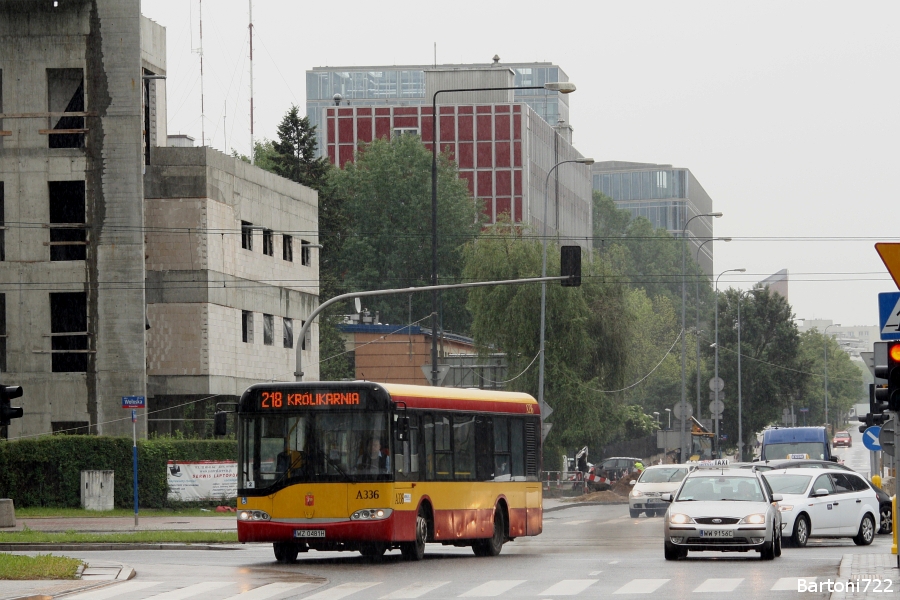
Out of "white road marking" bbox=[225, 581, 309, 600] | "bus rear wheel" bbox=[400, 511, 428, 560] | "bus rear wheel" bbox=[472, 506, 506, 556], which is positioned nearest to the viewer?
"white road marking" bbox=[225, 581, 309, 600]

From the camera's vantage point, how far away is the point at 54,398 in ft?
166

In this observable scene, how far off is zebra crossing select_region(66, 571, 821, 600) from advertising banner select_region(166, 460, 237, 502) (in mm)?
26288

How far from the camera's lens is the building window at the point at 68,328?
50.9 metres

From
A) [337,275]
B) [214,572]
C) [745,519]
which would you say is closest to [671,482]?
[745,519]

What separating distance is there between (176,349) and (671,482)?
689 inches

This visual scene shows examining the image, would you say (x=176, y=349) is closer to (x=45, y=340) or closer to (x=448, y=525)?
(x=45, y=340)

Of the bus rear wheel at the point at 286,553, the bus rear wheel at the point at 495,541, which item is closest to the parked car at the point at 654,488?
the bus rear wheel at the point at 495,541

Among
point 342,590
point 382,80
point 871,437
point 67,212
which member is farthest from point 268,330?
point 382,80

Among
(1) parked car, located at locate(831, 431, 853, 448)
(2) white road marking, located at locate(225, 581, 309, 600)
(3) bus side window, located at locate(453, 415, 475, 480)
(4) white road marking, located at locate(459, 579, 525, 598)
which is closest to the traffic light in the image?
(4) white road marking, located at locate(459, 579, 525, 598)

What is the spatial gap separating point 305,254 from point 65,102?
15242 mm

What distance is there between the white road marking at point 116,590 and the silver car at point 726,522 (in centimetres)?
779

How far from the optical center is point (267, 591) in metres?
18.5

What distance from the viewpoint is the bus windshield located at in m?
23.4

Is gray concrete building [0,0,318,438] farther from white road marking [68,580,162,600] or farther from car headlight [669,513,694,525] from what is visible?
white road marking [68,580,162,600]
